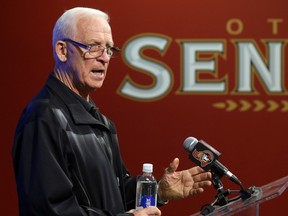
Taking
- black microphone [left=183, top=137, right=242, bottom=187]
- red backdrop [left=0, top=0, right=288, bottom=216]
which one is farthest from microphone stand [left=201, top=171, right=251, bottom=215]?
red backdrop [left=0, top=0, right=288, bottom=216]

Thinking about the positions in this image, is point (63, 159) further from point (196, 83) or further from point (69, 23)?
point (196, 83)

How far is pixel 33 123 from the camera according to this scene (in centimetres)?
187

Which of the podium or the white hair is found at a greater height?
the white hair

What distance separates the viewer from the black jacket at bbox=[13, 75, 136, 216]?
71.2 inches

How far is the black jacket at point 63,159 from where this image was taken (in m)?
1.81

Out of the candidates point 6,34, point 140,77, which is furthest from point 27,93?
point 140,77

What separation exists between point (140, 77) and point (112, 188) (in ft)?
6.25

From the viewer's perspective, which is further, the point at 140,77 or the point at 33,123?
the point at 140,77

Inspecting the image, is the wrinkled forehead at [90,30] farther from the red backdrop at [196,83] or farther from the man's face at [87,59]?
the red backdrop at [196,83]

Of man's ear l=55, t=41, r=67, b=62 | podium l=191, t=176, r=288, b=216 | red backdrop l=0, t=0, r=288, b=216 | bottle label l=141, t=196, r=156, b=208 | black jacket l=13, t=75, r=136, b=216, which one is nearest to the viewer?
podium l=191, t=176, r=288, b=216

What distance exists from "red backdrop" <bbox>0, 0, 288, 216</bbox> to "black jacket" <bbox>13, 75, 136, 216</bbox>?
1.74 meters

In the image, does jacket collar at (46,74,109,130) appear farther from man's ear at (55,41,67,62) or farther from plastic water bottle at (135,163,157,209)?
plastic water bottle at (135,163,157,209)

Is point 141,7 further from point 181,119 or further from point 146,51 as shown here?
point 181,119

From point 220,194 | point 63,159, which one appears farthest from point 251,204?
point 63,159
